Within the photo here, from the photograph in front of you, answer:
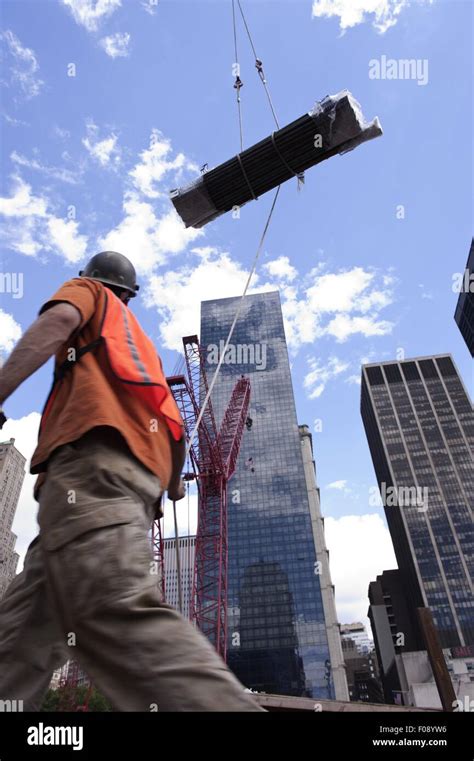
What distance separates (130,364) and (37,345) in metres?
0.31

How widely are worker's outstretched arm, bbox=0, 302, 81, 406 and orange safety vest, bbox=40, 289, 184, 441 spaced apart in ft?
0.39

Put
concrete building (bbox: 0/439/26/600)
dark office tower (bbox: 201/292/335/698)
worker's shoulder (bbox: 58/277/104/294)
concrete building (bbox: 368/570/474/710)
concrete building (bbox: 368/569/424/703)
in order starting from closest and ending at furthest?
1. worker's shoulder (bbox: 58/277/104/294)
2. concrete building (bbox: 368/570/474/710)
3. concrete building (bbox: 0/439/26/600)
4. dark office tower (bbox: 201/292/335/698)
5. concrete building (bbox: 368/569/424/703)

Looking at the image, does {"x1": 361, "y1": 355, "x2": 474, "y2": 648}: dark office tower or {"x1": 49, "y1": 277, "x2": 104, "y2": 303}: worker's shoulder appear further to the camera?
{"x1": 361, "y1": 355, "x2": 474, "y2": 648}: dark office tower

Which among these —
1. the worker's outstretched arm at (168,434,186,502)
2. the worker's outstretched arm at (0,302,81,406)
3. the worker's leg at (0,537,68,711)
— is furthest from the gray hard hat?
the worker's leg at (0,537,68,711)

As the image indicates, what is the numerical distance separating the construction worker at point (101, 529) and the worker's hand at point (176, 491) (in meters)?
0.03

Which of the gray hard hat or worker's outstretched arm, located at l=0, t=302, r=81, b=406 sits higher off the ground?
the gray hard hat

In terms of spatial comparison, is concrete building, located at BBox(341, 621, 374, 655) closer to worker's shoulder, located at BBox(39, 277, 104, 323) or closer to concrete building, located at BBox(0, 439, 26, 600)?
concrete building, located at BBox(0, 439, 26, 600)

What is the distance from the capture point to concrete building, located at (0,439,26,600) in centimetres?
8219

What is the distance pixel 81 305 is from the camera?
5.66 ft

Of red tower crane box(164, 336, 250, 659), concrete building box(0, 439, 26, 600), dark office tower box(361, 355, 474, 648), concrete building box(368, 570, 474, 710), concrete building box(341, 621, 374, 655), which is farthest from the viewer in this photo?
concrete building box(341, 621, 374, 655)

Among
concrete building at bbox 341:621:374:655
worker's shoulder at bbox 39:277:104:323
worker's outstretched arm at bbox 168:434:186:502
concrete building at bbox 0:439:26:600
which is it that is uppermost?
concrete building at bbox 0:439:26:600

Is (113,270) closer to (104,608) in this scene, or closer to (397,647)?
(104,608)

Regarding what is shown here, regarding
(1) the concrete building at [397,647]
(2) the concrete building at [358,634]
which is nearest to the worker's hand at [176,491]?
(1) the concrete building at [397,647]
